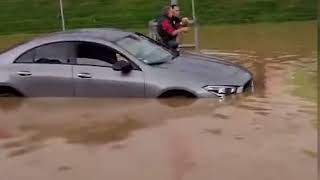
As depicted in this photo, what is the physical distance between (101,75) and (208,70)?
153 centimetres

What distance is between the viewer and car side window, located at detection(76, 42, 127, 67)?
10.9m

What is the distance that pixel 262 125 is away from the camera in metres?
8.91

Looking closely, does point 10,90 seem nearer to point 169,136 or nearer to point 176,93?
point 176,93

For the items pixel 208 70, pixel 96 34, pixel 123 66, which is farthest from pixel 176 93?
pixel 96 34

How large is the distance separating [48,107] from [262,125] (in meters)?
3.35

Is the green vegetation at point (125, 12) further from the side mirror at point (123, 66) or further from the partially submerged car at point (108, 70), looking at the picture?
the side mirror at point (123, 66)

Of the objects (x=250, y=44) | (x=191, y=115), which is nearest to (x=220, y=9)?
(x=250, y=44)

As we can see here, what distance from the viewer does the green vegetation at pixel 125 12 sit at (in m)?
23.0

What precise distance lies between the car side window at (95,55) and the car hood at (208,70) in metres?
0.69

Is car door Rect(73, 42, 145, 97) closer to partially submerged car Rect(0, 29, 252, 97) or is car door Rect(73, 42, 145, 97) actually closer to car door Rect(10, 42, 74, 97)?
partially submerged car Rect(0, 29, 252, 97)

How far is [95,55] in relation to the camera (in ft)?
36.3

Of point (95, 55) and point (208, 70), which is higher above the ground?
point (95, 55)

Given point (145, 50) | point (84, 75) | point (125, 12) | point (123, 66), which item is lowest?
point (125, 12)

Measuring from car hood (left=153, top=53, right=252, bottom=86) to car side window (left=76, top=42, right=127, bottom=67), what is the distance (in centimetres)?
69
